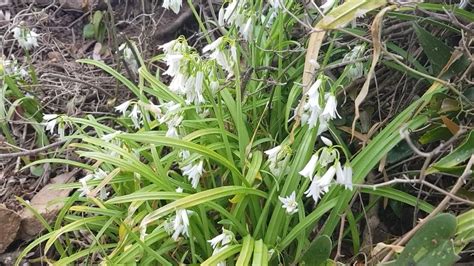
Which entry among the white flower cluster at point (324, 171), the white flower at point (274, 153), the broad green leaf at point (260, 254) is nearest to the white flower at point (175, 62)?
the white flower at point (274, 153)

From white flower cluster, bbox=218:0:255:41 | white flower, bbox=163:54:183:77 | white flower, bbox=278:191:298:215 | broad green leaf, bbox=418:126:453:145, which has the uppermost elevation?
white flower cluster, bbox=218:0:255:41

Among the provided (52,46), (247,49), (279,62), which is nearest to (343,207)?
(279,62)

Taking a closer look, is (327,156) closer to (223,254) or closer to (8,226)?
(223,254)

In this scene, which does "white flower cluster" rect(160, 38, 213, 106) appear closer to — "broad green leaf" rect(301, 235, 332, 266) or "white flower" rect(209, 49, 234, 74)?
"white flower" rect(209, 49, 234, 74)

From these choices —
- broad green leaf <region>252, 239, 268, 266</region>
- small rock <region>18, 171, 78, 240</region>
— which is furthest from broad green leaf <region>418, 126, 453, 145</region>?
small rock <region>18, 171, 78, 240</region>

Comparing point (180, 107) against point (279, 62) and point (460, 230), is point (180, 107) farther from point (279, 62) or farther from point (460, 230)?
point (460, 230)
